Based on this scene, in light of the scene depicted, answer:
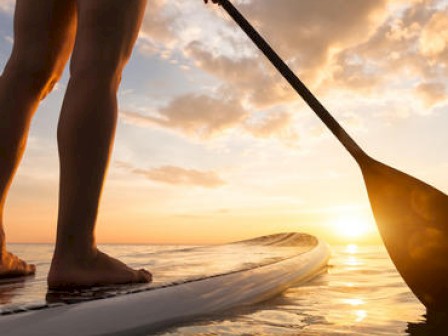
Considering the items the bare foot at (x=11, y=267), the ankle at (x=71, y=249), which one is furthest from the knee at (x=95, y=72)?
the bare foot at (x=11, y=267)

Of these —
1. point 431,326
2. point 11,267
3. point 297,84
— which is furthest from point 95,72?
point 431,326

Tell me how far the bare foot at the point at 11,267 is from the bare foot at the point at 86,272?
1.72 ft

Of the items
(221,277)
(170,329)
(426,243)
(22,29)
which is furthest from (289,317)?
(22,29)

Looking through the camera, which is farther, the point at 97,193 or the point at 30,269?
the point at 30,269

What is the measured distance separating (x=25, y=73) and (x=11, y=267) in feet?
2.81

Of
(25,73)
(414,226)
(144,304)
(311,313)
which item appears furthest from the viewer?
(414,226)

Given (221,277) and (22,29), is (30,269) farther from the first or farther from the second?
(22,29)

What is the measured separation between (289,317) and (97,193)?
2.81 ft

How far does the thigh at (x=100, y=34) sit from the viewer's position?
183 centimetres

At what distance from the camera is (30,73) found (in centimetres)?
212

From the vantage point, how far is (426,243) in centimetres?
217

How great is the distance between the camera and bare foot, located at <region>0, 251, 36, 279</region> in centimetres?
215

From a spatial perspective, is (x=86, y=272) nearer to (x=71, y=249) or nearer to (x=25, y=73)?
(x=71, y=249)

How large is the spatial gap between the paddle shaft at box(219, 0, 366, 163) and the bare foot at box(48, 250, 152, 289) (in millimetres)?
1375
